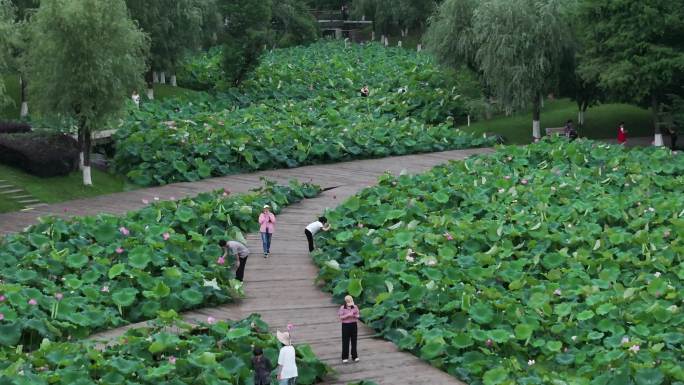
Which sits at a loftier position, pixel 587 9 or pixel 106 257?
pixel 587 9

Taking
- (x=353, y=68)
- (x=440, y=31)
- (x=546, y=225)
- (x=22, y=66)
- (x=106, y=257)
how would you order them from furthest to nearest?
(x=353, y=68) → (x=440, y=31) → (x=22, y=66) → (x=546, y=225) → (x=106, y=257)

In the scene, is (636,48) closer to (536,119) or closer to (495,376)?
(536,119)

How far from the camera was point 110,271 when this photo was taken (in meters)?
24.4

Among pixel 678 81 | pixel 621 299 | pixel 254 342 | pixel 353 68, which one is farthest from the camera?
pixel 353 68

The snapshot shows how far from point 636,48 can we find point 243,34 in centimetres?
2049

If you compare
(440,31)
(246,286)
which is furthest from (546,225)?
(440,31)

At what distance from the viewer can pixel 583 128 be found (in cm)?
4853

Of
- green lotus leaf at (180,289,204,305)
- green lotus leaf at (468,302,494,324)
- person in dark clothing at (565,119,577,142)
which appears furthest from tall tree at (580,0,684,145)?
green lotus leaf at (180,289,204,305)

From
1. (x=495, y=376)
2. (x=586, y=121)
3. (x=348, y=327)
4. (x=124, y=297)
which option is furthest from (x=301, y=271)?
(x=586, y=121)

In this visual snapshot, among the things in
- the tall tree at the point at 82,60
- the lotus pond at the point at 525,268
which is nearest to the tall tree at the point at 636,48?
the lotus pond at the point at 525,268

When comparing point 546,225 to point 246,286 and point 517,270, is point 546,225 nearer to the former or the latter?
point 517,270

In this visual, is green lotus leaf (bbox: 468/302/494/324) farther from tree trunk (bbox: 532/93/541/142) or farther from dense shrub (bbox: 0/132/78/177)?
tree trunk (bbox: 532/93/541/142)

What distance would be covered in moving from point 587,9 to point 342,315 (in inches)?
1050

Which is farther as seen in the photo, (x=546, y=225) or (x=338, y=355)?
(x=546, y=225)
